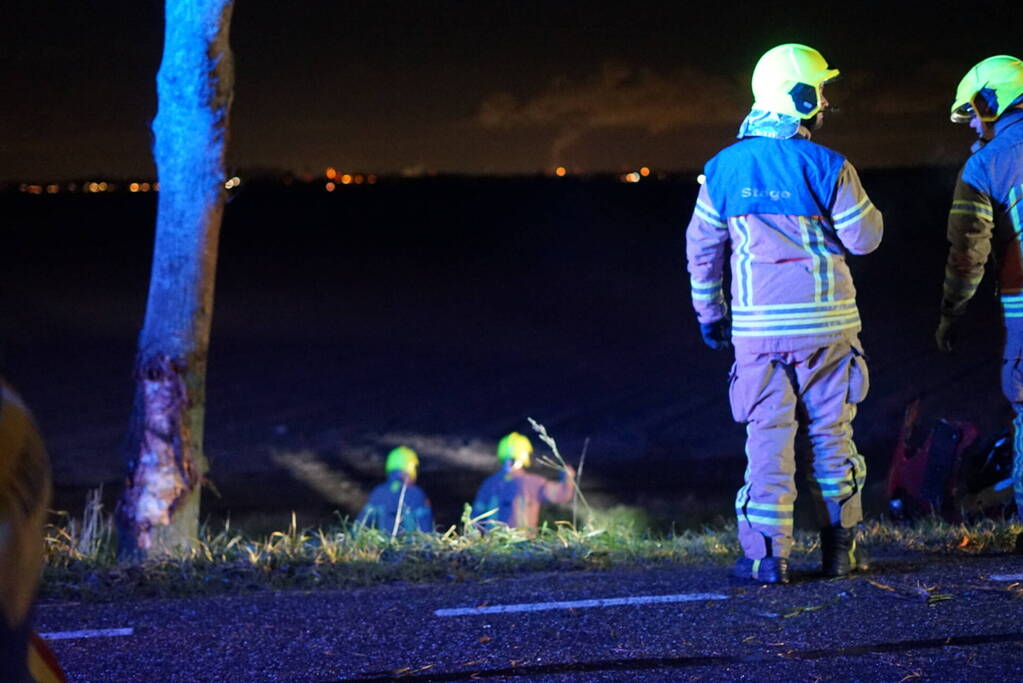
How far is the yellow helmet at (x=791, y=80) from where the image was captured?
5168 mm

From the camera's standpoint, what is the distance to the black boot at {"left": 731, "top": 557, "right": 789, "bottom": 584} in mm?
5047

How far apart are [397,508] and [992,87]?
484cm

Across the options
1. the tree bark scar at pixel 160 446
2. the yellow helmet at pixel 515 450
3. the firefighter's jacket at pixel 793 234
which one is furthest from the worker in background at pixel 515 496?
the firefighter's jacket at pixel 793 234

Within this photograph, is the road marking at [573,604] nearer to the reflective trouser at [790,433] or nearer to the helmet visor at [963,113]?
the reflective trouser at [790,433]

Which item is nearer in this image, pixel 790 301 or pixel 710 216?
pixel 790 301

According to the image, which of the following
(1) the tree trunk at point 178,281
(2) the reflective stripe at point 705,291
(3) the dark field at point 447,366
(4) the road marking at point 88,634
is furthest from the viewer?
(3) the dark field at point 447,366

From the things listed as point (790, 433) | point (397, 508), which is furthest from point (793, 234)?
point (397, 508)

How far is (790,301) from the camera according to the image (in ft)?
16.7

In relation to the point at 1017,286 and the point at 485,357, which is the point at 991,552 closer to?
the point at 1017,286

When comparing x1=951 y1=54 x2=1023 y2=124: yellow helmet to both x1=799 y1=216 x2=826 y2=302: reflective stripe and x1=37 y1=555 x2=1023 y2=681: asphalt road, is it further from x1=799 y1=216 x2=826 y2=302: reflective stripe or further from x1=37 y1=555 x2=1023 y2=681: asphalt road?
x1=37 y1=555 x2=1023 y2=681: asphalt road

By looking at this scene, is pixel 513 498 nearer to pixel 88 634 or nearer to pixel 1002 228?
pixel 1002 228

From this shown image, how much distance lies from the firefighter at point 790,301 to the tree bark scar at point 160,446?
107 inches

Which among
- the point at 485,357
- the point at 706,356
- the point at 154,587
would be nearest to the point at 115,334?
the point at 485,357

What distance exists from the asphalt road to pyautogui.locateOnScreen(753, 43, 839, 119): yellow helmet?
6.16ft
